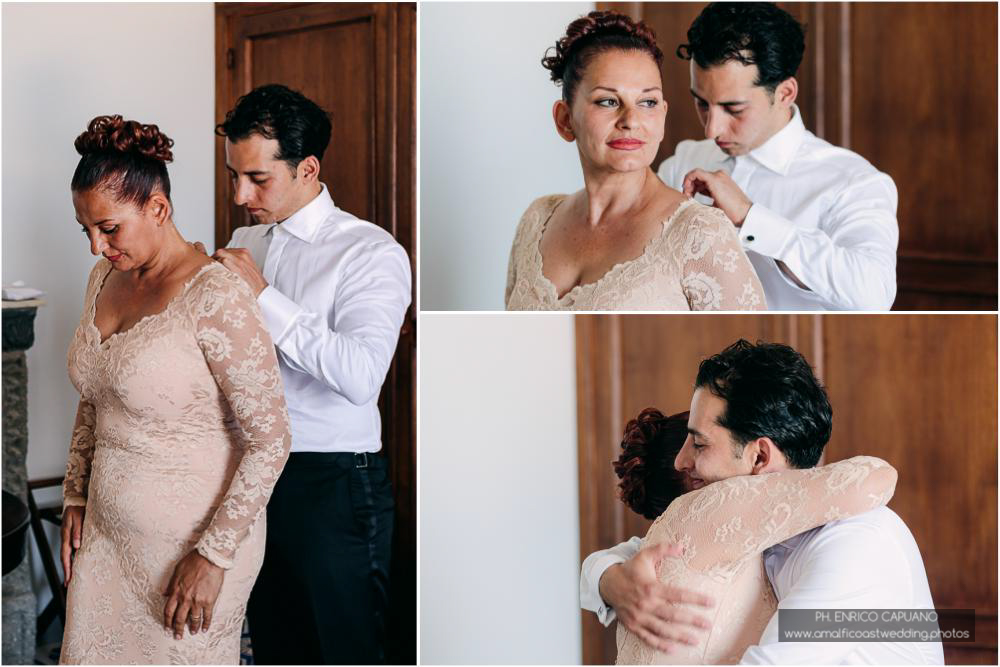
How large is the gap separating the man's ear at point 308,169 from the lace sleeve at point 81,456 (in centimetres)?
50

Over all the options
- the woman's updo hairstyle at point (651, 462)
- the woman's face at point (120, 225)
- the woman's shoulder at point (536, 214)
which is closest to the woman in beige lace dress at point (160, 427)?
the woman's face at point (120, 225)

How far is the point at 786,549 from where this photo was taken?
1.24m

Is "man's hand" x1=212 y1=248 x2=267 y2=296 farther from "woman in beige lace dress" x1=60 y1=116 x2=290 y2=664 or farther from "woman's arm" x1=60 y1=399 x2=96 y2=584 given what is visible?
"woman's arm" x1=60 y1=399 x2=96 y2=584

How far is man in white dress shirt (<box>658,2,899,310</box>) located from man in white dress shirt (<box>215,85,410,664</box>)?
20.9 inches

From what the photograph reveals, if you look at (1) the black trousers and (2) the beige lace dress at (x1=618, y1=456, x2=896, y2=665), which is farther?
(1) the black trousers

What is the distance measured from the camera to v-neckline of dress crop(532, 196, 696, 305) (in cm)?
126

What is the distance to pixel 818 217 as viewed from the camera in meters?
1.40

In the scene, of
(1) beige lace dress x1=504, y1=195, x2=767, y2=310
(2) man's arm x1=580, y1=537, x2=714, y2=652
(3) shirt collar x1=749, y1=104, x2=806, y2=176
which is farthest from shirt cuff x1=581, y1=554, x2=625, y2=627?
(3) shirt collar x1=749, y1=104, x2=806, y2=176

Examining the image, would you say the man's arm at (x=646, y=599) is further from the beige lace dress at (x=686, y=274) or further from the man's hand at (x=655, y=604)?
the beige lace dress at (x=686, y=274)

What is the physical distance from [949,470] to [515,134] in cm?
84

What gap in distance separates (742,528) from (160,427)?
32.8 inches

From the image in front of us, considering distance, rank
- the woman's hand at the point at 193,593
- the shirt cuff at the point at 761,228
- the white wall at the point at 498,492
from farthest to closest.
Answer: the white wall at the point at 498,492 < the woman's hand at the point at 193,593 < the shirt cuff at the point at 761,228

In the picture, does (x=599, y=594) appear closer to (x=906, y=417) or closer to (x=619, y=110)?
(x=906, y=417)

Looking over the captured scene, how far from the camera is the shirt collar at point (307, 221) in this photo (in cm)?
157
